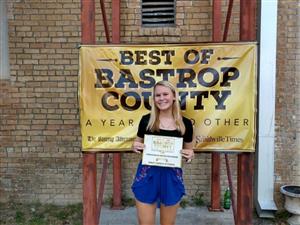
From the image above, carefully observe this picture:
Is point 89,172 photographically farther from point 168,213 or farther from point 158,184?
point 168,213

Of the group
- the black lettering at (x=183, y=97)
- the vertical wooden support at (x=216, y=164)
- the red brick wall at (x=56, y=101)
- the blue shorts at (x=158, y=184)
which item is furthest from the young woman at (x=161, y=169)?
the red brick wall at (x=56, y=101)

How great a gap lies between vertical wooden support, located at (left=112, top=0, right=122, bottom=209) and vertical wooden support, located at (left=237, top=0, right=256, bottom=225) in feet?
6.36

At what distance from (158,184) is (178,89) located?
2.83 feet

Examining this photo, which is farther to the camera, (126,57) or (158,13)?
(158,13)

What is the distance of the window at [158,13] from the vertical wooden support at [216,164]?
0.58m

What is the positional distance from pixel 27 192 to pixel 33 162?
0.43 metres

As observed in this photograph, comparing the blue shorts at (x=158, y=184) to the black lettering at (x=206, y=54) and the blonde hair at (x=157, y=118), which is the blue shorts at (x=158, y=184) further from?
the black lettering at (x=206, y=54)

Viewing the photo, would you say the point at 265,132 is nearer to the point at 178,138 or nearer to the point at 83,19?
the point at 178,138

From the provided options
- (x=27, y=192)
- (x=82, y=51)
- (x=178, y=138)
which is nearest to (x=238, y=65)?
(x=178, y=138)

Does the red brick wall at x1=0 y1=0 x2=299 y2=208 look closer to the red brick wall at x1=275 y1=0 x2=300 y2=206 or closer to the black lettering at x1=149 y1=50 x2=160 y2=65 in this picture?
the red brick wall at x1=275 y1=0 x2=300 y2=206

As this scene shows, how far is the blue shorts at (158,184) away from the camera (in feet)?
9.38

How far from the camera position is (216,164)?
178 inches

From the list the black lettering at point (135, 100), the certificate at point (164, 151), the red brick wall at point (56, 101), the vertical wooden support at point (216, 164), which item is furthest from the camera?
the red brick wall at point (56, 101)

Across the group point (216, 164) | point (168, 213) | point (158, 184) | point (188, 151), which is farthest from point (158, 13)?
point (168, 213)
